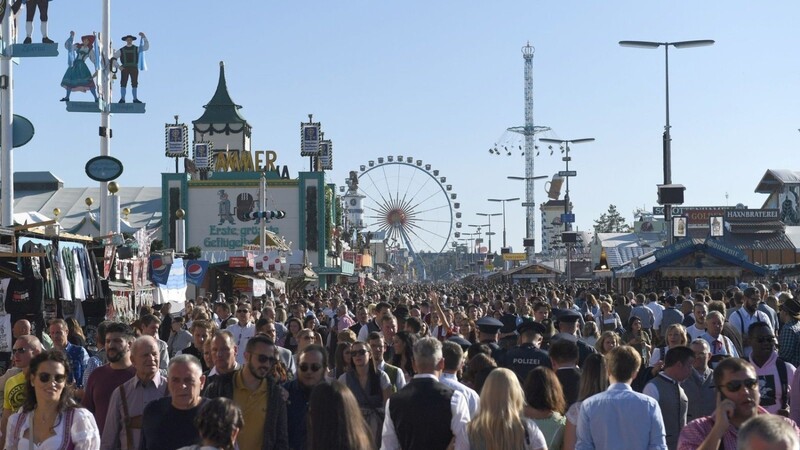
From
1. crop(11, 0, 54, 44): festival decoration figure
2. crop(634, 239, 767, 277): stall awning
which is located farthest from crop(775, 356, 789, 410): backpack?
crop(634, 239, 767, 277): stall awning

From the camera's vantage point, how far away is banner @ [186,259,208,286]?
99.7 feet

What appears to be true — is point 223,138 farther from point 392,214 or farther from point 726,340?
point 726,340

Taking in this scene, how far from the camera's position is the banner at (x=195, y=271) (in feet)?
99.7

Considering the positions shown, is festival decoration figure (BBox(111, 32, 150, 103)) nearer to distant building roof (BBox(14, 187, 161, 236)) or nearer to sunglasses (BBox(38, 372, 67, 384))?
sunglasses (BBox(38, 372, 67, 384))

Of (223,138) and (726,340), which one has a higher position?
Answer: (223,138)

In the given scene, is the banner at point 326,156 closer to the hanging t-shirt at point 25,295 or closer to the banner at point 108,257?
the banner at point 108,257

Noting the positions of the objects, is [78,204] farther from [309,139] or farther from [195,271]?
[195,271]

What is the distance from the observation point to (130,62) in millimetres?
26719

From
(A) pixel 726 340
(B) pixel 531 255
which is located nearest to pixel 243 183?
(B) pixel 531 255

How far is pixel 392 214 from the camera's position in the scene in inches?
4338

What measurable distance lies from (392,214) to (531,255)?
1270 centimetres

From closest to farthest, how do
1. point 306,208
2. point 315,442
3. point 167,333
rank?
point 315,442, point 167,333, point 306,208

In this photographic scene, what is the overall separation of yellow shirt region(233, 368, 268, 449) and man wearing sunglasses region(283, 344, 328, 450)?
0.93 ft

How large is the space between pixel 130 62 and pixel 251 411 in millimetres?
20444
